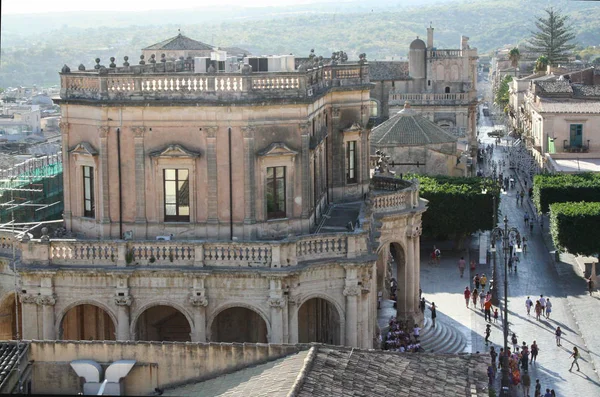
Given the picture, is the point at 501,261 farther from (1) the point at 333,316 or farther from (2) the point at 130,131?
(2) the point at 130,131

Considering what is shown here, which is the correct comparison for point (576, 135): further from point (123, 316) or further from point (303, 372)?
point (303, 372)

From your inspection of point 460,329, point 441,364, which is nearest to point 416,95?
point 460,329

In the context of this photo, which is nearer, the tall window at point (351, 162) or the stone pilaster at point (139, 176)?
the stone pilaster at point (139, 176)

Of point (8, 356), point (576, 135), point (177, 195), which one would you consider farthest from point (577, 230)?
point (8, 356)

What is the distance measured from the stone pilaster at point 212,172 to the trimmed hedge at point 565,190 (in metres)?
36.9

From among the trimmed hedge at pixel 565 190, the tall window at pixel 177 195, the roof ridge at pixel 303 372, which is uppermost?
the tall window at pixel 177 195

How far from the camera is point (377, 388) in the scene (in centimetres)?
2838

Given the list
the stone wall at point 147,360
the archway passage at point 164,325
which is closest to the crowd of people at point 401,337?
the archway passage at point 164,325

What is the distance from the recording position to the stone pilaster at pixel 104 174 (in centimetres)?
3878

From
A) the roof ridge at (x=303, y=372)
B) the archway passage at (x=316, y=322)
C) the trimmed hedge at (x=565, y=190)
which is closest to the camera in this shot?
the roof ridge at (x=303, y=372)

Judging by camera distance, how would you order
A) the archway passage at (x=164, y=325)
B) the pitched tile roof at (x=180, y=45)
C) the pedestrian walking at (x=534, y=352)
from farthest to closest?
the pitched tile roof at (x=180, y=45), the pedestrian walking at (x=534, y=352), the archway passage at (x=164, y=325)

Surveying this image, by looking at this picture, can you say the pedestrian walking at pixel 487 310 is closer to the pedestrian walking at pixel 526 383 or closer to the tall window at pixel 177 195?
the pedestrian walking at pixel 526 383

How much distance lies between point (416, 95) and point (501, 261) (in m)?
33.3

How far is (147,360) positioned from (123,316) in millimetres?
7520
